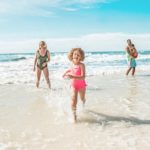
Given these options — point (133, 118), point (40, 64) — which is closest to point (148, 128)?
point (133, 118)

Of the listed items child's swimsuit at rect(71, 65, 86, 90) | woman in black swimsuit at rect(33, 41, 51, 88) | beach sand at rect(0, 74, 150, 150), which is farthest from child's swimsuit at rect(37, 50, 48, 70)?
child's swimsuit at rect(71, 65, 86, 90)

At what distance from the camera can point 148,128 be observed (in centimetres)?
613

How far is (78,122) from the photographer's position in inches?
262

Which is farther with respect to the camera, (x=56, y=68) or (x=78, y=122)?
(x=56, y=68)

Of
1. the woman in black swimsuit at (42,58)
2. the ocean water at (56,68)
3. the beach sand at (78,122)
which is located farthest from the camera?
the ocean water at (56,68)

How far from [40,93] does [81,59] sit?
436 cm

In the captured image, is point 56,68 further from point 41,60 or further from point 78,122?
point 78,122

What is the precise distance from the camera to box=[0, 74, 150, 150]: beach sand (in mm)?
5375

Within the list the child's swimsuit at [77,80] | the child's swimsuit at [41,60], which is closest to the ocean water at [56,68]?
the child's swimsuit at [41,60]

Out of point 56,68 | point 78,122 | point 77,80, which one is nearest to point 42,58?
point 77,80

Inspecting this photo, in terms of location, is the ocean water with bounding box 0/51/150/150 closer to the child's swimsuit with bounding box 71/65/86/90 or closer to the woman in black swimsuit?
the child's swimsuit with bounding box 71/65/86/90

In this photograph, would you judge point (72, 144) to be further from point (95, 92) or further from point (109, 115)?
point (95, 92)

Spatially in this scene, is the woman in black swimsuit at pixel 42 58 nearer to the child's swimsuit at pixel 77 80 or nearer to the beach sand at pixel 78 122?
the beach sand at pixel 78 122

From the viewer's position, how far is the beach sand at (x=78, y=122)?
17.6 feet
